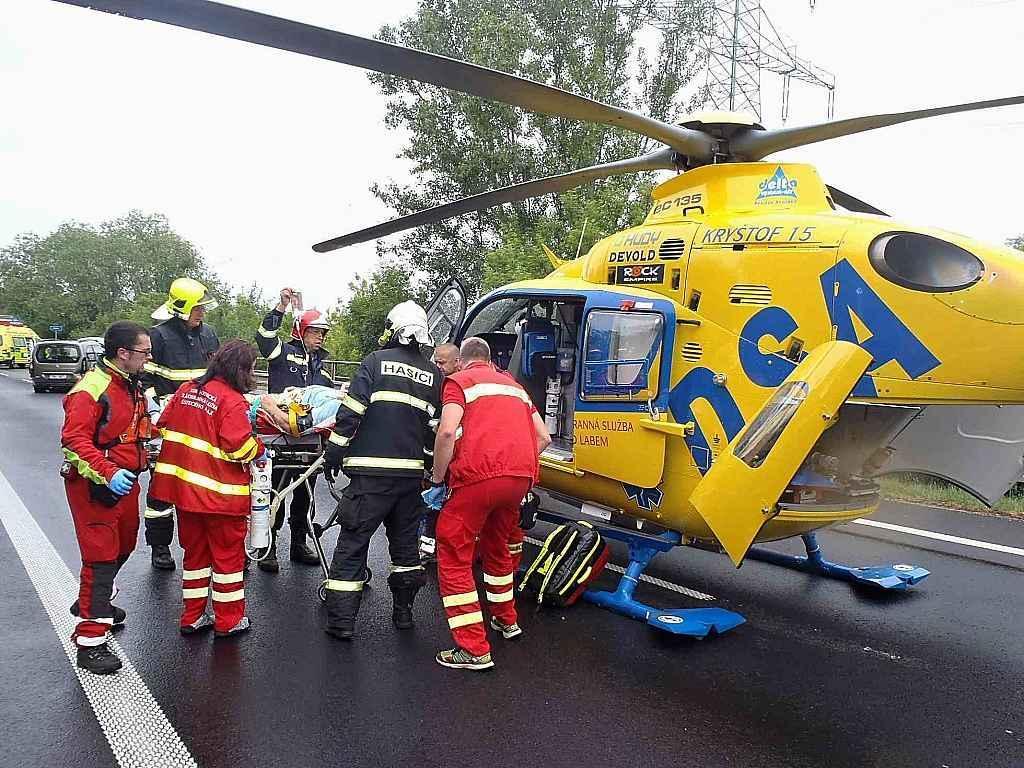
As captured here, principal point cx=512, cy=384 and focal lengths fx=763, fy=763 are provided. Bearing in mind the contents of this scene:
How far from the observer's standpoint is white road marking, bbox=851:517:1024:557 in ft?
22.7

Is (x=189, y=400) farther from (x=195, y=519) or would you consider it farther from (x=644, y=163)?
(x=644, y=163)

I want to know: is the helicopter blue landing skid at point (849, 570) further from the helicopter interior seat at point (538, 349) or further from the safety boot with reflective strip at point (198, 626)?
the safety boot with reflective strip at point (198, 626)

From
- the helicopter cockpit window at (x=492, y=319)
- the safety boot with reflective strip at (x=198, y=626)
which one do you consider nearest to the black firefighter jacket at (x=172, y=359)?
the safety boot with reflective strip at (x=198, y=626)

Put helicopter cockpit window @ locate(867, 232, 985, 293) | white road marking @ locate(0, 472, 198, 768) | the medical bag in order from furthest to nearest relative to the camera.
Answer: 1. the medical bag
2. helicopter cockpit window @ locate(867, 232, 985, 293)
3. white road marking @ locate(0, 472, 198, 768)

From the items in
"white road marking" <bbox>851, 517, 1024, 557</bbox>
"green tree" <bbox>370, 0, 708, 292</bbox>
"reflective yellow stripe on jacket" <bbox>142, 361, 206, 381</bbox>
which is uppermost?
"green tree" <bbox>370, 0, 708, 292</bbox>

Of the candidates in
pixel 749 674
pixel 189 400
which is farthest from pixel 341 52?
pixel 749 674

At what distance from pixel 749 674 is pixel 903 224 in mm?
2710

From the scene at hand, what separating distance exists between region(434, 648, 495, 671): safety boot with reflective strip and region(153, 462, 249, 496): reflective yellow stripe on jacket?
1.53 meters

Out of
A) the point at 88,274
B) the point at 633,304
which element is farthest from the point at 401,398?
the point at 88,274

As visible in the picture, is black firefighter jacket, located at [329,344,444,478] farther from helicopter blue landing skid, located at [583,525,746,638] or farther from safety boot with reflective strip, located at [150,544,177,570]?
safety boot with reflective strip, located at [150,544,177,570]

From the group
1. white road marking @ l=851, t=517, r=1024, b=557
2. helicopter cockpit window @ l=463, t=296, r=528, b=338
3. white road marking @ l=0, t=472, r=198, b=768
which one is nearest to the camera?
white road marking @ l=0, t=472, r=198, b=768

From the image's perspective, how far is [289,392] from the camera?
5.76 m

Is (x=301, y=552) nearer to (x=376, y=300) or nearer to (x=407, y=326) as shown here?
(x=407, y=326)

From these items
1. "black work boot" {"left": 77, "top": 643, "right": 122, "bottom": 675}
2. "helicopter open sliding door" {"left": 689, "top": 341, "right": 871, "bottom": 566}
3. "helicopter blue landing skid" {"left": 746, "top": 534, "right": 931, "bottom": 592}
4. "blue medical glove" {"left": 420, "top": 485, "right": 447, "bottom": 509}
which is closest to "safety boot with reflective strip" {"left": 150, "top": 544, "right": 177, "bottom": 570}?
"black work boot" {"left": 77, "top": 643, "right": 122, "bottom": 675}
